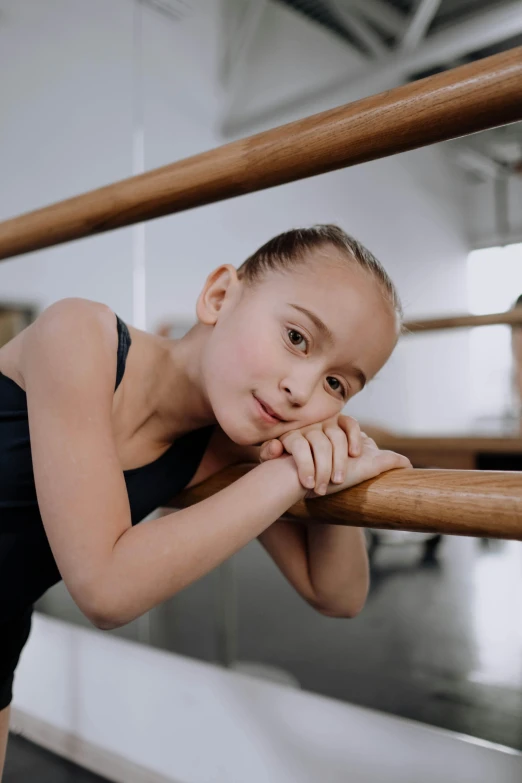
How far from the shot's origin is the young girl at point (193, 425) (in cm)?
45

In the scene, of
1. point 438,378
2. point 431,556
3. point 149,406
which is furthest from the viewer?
point 438,378

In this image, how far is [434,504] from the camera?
398 mm

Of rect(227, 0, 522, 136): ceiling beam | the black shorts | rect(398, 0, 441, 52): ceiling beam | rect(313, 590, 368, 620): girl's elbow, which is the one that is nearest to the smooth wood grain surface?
rect(313, 590, 368, 620): girl's elbow

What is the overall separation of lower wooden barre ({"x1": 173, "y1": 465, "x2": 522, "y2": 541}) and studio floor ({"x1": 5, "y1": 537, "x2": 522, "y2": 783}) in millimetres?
895

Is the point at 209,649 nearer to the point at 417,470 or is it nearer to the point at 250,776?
the point at 250,776

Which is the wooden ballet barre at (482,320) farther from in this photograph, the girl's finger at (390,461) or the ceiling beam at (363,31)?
the ceiling beam at (363,31)

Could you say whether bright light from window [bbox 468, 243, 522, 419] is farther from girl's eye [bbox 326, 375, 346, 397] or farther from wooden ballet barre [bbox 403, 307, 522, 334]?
girl's eye [bbox 326, 375, 346, 397]

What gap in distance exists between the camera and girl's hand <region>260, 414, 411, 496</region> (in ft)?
1.47

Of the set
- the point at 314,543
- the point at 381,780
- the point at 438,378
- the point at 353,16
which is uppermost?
the point at 353,16

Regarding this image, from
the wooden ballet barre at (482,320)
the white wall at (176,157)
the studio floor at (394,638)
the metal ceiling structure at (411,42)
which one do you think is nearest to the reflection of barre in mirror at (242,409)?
the studio floor at (394,638)

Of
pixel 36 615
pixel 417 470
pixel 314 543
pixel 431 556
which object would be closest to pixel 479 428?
pixel 431 556

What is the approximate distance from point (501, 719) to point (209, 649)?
26.4 inches

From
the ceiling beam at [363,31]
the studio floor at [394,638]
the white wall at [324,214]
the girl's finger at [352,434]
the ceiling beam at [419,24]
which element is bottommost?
the studio floor at [394,638]

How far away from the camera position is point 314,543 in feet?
2.09
